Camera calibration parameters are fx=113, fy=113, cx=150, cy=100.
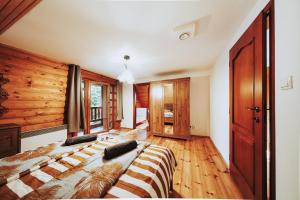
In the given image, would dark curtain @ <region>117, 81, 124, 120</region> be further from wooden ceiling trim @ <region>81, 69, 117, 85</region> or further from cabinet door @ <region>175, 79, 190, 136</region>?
cabinet door @ <region>175, 79, 190, 136</region>

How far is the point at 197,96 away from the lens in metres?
3.99

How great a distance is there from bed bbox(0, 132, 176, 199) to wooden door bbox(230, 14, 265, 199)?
0.94 meters

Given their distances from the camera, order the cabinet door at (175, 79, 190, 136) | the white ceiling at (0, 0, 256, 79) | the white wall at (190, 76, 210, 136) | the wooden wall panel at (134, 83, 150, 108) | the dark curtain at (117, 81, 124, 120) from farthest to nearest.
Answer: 1. the wooden wall panel at (134, 83, 150, 108)
2. the dark curtain at (117, 81, 124, 120)
3. the white wall at (190, 76, 210, 136)
4. the cabinet door at (175, 79, 190, 136)
5. the white ceiling at (0, 0, 256, 79)

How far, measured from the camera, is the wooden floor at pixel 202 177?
1455mm

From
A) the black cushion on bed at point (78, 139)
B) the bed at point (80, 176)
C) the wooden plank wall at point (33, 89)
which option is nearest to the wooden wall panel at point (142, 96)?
the wooden plank wall at point (33, 89)

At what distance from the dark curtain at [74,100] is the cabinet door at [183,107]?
2.89 m

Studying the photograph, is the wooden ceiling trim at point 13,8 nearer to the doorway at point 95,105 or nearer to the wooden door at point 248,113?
the wooden door at point 248,113

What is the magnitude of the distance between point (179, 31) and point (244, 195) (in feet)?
7.36

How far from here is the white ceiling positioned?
3.92 feet

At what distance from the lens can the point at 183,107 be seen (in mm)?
3545

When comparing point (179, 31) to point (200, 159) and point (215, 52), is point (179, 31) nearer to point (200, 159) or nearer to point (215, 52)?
point (215, 52)

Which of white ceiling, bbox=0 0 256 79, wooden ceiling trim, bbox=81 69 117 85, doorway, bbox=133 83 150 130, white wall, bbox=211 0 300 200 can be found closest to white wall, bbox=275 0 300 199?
white wall, bbox=211 0 300 200

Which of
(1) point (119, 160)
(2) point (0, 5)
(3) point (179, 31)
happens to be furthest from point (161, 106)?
(2) point (0, 5)

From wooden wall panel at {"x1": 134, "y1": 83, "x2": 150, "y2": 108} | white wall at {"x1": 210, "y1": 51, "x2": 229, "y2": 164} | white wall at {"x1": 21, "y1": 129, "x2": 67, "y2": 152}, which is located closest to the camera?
white wall at {"x1": 210, "y1": 51, "x2": 229, "y2": 164}
